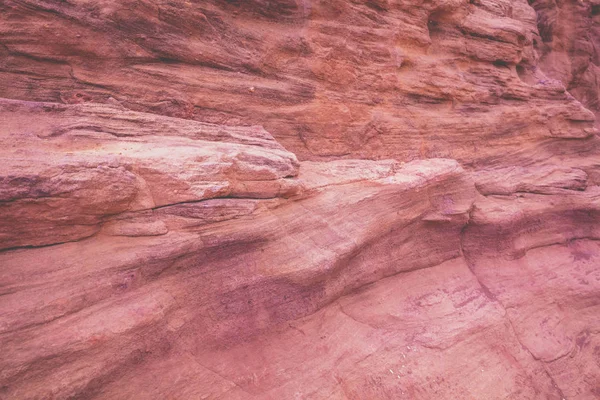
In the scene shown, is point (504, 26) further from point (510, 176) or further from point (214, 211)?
point (214, 211)

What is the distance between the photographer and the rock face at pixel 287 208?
378 centimetres

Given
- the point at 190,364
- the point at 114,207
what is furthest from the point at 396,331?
the point at 114,207

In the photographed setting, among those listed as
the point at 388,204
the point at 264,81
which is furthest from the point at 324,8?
the point at 388,204

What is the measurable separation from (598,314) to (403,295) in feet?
15.4

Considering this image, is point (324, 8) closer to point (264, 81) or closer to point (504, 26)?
point (264, 81)

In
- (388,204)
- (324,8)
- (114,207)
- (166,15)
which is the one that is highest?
(324,8)

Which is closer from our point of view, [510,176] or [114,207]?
[114,207]

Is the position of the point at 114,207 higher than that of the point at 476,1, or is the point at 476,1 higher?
the point at 476,1

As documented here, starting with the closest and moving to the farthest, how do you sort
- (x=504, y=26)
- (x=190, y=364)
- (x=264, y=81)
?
(x=190, y=364)
(x=264, y=81)
(x=504, y=26)

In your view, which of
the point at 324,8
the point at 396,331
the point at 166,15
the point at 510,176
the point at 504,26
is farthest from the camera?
the point at 504,26

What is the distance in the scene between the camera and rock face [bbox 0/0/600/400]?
3.78 metres

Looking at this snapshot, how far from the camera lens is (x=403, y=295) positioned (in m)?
6.52

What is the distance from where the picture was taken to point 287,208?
17.2ft

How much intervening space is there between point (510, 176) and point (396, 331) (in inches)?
192
